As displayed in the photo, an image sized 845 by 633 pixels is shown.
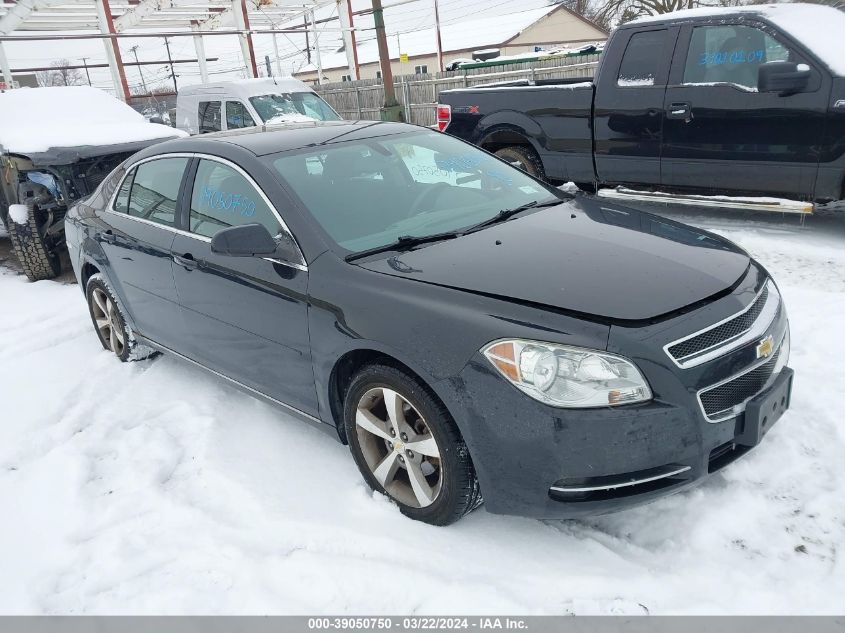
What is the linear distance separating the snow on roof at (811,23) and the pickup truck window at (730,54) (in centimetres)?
14

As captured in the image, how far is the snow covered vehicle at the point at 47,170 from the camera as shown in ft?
22.7

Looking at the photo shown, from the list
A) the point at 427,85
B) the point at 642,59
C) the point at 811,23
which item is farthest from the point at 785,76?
the point at 427,85

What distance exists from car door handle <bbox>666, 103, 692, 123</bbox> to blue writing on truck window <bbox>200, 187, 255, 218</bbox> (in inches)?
181

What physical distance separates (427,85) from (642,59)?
37.9ft

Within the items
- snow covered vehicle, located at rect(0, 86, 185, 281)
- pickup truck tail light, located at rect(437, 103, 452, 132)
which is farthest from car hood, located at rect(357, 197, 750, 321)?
snow covered vehicle, located at rect(0, 86, 185, 281)

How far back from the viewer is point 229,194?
3490mm

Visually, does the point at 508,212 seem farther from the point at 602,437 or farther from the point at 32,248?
the point at 32,248

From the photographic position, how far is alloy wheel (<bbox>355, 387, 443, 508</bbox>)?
8.92 feet

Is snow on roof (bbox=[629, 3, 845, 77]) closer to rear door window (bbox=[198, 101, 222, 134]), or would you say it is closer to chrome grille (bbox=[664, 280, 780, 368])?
chrome grille (bbox=[664, 280, 780, 368])

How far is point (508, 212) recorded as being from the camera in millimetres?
3473

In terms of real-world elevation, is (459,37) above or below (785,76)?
above

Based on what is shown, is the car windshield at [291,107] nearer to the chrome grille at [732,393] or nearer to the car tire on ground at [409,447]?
the car tire on ground at [409,447]

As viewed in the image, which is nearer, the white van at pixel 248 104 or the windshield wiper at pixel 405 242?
the windshield wiper at pixel 405 242

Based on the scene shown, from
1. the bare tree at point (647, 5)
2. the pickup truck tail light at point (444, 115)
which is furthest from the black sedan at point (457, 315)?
the bare tree at point (647, 5)
